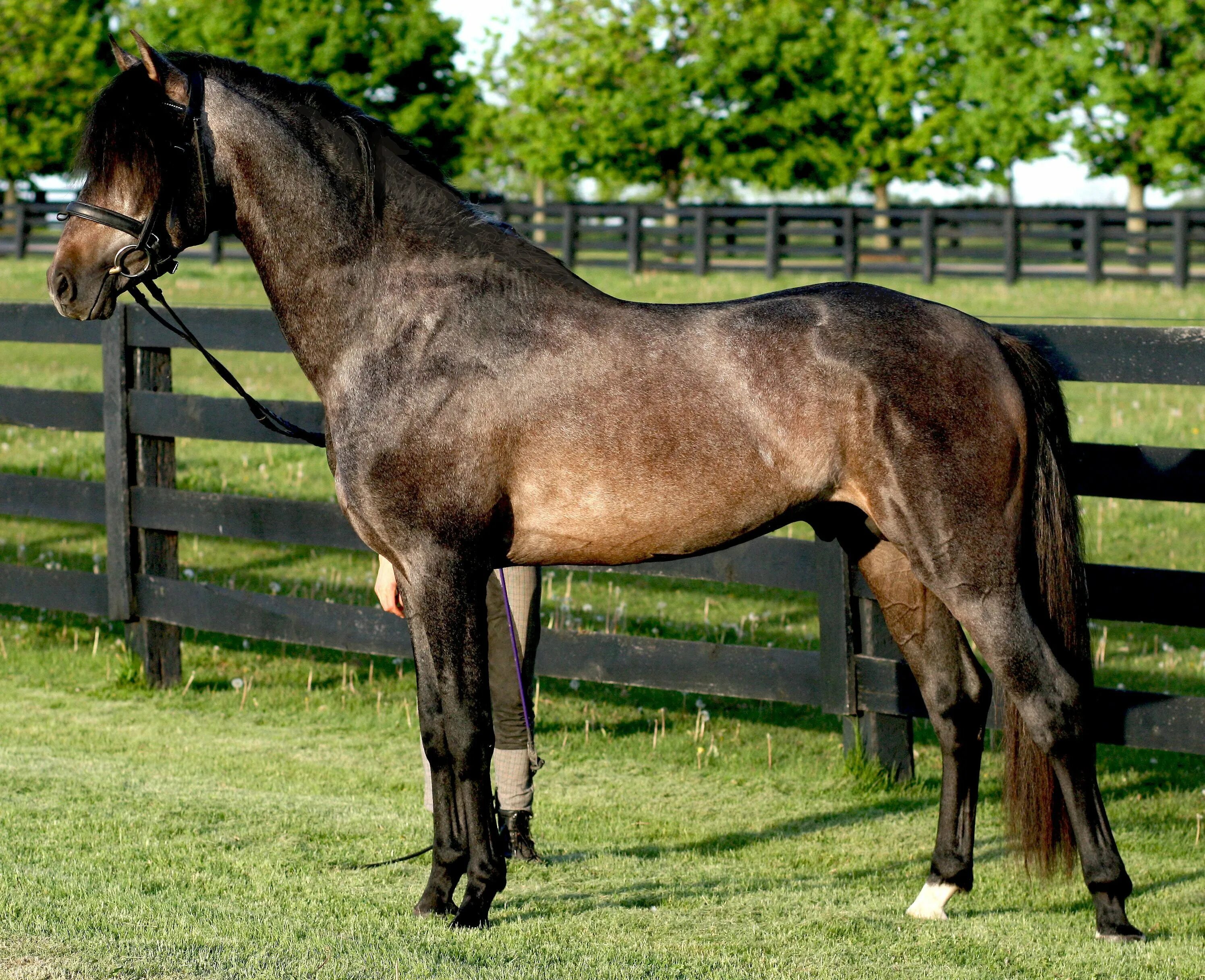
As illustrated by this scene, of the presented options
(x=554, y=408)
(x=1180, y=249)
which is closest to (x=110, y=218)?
(x=554, y=408)

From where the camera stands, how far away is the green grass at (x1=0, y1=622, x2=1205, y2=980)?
3879 mm

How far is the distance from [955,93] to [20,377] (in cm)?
2911

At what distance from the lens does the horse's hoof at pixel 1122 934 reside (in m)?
4.02

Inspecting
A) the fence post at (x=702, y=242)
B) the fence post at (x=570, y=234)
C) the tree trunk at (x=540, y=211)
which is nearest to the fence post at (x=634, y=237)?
the fence post at (x=570, y=234)

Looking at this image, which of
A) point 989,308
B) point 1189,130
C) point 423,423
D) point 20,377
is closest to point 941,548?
point 423,423

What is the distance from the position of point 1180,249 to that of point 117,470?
20.8 meters

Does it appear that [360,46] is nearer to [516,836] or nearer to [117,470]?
[117,470]

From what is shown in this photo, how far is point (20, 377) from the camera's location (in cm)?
1627

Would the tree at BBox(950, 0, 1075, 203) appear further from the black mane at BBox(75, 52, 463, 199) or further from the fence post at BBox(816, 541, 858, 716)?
the black mane at BBox(75, 52, 463, 199)

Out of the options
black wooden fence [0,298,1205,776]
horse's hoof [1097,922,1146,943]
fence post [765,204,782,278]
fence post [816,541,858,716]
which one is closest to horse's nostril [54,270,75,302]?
black wooden fence [0,298,1205,776]

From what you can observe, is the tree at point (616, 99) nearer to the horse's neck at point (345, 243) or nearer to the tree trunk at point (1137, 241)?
the tree trunk at point (1137, 241)

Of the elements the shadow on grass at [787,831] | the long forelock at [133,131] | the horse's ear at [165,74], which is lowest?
the shadow on grass at [787,831]

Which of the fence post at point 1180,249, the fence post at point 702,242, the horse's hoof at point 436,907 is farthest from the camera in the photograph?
the fence post at point 702,242

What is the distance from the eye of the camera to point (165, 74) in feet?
12.9
